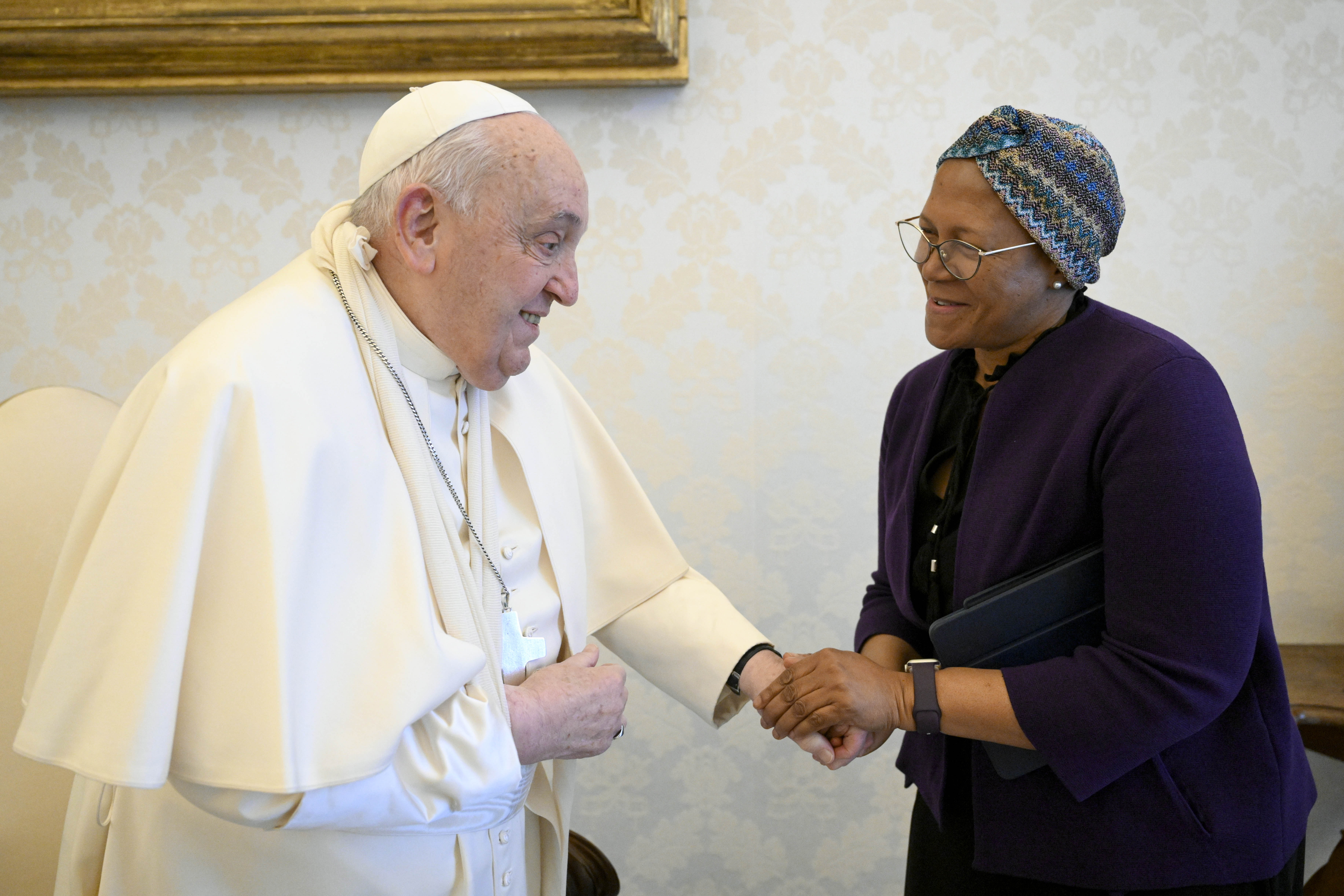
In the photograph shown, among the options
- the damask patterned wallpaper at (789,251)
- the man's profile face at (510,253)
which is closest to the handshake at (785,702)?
the man's profile face at (510,253)

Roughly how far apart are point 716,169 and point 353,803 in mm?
1807

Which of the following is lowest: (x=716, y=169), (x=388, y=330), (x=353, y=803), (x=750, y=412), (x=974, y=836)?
(x=974, y=836)

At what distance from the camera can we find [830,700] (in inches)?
64.4

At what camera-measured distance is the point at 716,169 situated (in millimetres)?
2551

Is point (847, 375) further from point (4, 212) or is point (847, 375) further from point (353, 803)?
point (4, 212)

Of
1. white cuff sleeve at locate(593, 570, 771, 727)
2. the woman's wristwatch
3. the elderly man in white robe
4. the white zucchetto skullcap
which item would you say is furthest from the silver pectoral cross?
the white zucchetto skullcap

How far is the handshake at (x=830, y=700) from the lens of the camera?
1581 millimetres

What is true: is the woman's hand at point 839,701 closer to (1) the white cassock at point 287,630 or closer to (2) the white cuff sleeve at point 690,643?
(2) the white cuff sleeve at point 690,643

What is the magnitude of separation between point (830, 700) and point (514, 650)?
1.68 feet

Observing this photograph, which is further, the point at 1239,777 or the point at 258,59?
the point at 258,59

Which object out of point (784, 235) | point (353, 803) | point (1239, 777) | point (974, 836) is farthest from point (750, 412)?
point (353, 803)

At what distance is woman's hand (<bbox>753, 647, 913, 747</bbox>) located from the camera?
158cm

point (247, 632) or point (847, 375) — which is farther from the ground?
point (847, 375)

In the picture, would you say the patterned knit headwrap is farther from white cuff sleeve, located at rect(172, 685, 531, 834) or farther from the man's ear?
white cuff sleeve, located at rect(172, 685, 531, 834)
